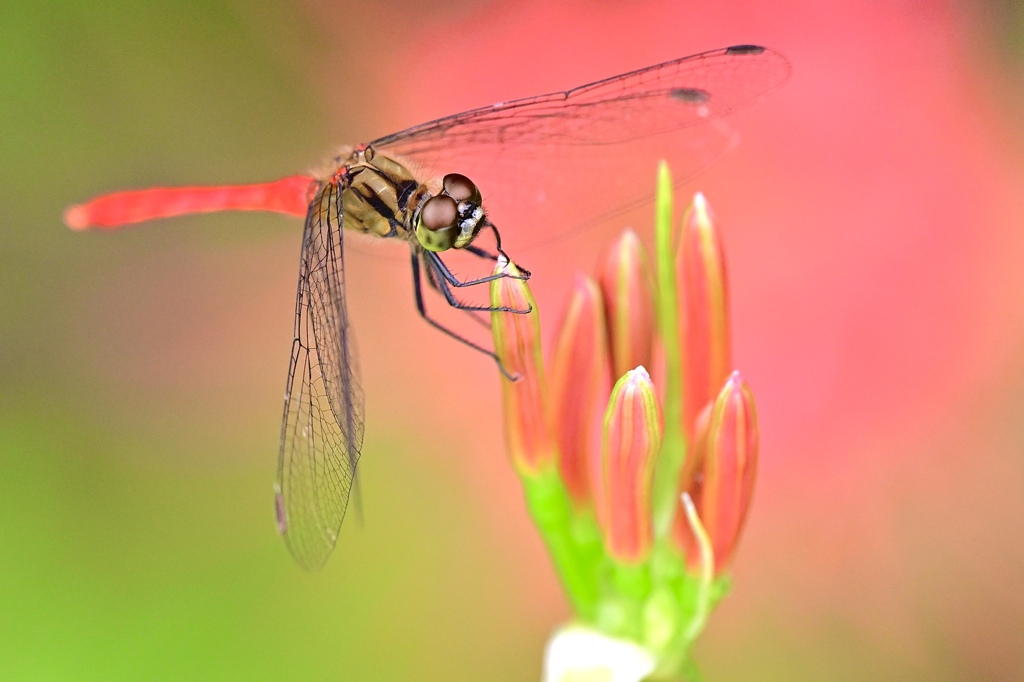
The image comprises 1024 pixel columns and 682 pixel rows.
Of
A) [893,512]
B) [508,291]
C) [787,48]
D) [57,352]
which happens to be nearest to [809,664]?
[893,512]

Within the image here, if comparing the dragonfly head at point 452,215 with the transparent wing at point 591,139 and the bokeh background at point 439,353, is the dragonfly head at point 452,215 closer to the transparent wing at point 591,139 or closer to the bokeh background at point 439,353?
the transparent wing at point 591,139

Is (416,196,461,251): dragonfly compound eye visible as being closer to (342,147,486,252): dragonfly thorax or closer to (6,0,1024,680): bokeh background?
(342,147,486,252): dragonfly thorax

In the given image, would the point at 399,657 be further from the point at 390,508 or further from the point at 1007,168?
the point at 1007,168

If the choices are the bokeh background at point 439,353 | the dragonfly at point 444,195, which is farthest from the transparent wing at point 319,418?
the bokeh background at point 439,353

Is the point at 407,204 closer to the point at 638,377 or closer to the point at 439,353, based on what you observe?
the point at 638,377

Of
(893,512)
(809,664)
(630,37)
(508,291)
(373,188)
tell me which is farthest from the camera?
(630,37)

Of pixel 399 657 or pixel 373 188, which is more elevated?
pixel 373 188

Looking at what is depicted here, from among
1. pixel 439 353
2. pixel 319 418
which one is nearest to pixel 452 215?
pixel 319 418
